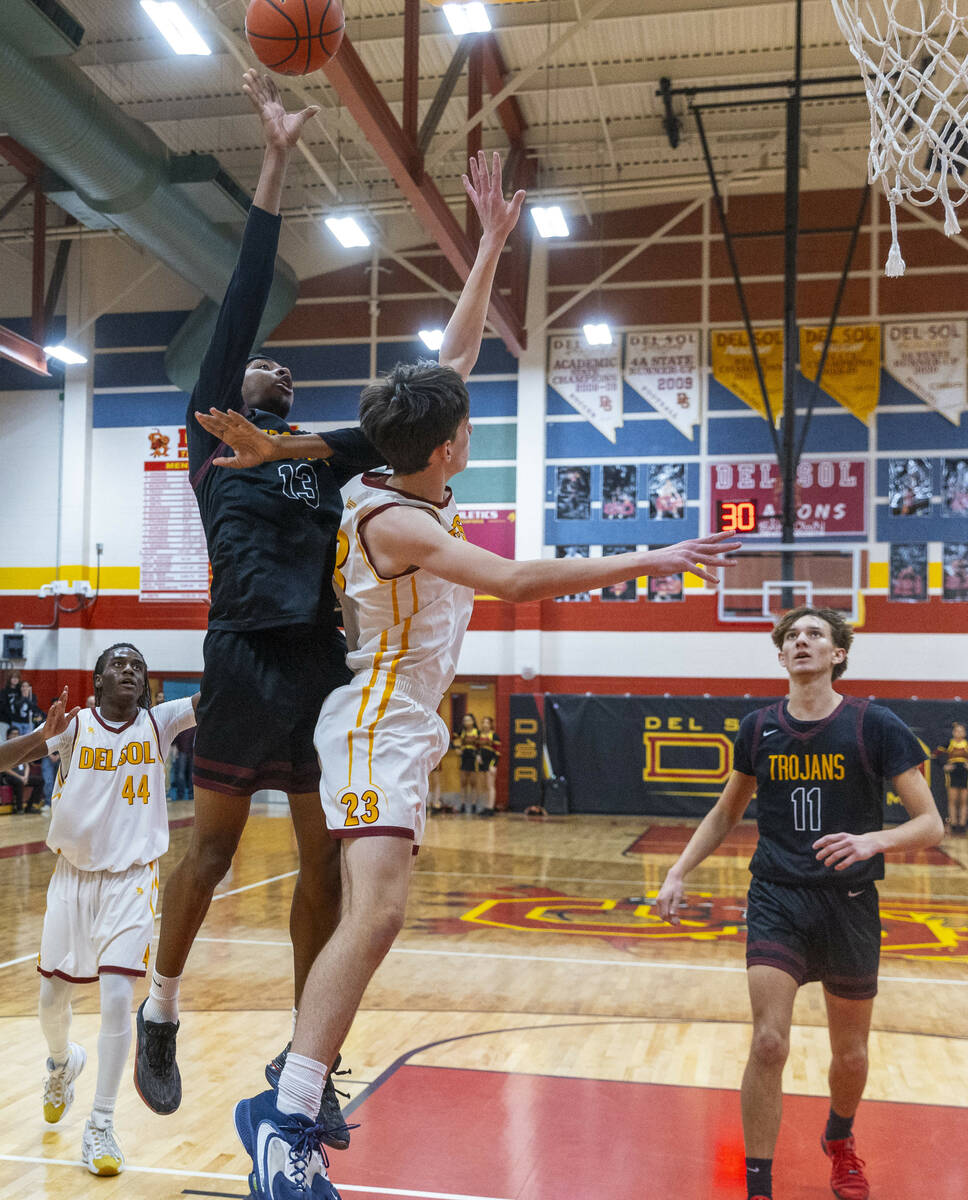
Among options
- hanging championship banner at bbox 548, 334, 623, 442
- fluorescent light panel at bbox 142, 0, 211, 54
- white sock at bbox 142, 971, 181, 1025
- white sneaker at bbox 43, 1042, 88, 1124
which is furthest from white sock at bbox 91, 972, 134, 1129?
hanging championship banner at bbox 548, 334, 623, 442

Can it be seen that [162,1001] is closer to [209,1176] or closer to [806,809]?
[209,1176]

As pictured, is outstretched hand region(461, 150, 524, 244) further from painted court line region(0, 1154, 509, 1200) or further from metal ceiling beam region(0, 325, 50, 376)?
metal ceiling beam region(0, 325, 50, 376)

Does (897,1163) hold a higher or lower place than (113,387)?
lower

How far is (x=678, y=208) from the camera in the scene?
1742 centimetres

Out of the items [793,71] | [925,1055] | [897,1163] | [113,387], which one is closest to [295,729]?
[897,1163]

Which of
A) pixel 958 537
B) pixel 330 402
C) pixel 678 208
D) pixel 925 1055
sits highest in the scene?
pixel 678 208

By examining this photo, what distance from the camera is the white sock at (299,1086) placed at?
8.02ft

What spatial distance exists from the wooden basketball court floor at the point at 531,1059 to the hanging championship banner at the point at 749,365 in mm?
8897

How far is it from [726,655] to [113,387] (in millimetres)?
10675

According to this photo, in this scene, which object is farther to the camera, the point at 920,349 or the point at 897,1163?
the point at 920,349

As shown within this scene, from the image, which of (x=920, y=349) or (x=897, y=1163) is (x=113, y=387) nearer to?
(x=920, y=349)

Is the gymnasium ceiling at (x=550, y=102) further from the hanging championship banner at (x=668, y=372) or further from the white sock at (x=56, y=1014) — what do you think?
the white sock at (x=56, y=1014)

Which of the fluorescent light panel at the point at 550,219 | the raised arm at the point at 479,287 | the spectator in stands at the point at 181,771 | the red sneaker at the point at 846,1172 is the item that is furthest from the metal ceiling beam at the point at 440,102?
the red sneaker at the point at 846,1172

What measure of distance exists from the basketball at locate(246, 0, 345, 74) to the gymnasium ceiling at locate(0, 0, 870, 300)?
24.2ft
